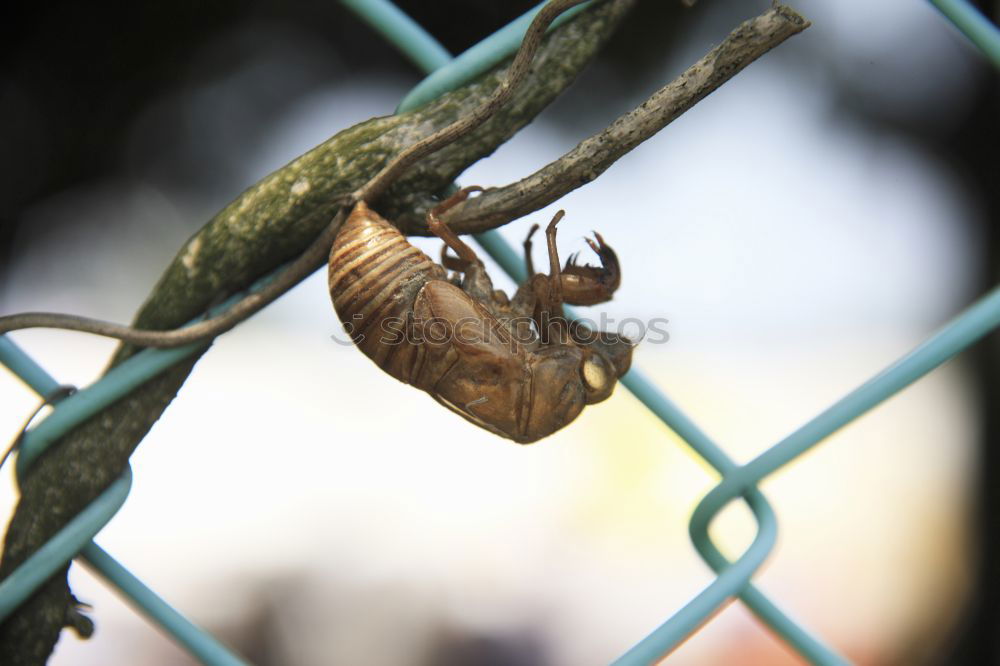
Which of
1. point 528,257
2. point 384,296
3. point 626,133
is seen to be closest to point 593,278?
point 528,257

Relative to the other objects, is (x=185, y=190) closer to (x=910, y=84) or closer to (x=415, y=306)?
(x=415, y=306)

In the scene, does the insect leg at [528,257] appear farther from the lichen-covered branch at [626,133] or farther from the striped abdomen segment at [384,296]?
the lichen-covered branch at [626,133]

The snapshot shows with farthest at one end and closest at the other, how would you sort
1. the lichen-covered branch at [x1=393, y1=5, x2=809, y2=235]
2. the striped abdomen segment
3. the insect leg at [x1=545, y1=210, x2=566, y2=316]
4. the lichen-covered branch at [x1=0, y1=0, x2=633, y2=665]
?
the insect leg at [x1=545, y1=210, x2=566, y2=316], the striped abdomen segment, the lichen-covered branch at [x1=0, y1=0, x2=633, y2=665], the lichen-covered branch at [x1=393, y1=5, x2=809, y2=235]

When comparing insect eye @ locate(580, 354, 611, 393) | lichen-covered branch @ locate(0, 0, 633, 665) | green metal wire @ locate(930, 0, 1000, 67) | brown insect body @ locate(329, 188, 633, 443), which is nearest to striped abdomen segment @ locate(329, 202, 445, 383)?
brown insect body @ locate(329, 188, 633, 443)

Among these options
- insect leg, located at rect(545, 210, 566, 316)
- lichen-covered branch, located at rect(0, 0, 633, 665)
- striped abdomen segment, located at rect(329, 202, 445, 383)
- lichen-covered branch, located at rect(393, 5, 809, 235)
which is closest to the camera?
lichen-covered branch, located at rect(393, 5, 809, 235)

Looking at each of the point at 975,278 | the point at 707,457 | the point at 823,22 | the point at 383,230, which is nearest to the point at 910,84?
the point at 823,22

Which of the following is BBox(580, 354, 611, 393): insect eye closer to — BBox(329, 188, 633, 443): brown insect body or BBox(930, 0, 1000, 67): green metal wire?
BBox(329, 188, 633, 443): brown insect body

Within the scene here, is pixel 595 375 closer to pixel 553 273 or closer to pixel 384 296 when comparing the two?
pixel 553 273
